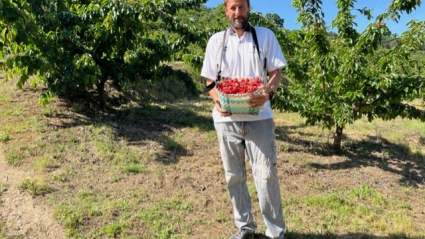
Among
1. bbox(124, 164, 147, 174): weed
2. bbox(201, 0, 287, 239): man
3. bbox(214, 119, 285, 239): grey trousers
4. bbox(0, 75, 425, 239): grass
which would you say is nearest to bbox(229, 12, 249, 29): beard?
bbox(201, 0, 287, 239): man

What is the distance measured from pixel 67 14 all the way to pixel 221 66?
3971 mm

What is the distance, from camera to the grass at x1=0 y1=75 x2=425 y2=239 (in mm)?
3535

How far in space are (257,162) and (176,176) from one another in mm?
2064

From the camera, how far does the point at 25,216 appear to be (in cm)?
356

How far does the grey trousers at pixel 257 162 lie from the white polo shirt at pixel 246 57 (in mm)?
90

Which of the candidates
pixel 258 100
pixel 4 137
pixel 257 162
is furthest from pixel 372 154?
pixel 4 137

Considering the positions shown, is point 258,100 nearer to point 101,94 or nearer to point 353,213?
point 353,213

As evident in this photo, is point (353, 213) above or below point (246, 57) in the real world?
below

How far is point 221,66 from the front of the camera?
269cm

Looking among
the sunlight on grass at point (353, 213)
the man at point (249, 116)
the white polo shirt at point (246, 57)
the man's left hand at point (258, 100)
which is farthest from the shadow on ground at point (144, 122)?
the man's left hand at point (258, 100)

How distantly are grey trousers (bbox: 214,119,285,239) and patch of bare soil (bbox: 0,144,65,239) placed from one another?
1.66 meters

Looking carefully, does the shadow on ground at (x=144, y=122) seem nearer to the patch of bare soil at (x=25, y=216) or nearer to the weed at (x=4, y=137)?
the weed at (x=4, y=137)

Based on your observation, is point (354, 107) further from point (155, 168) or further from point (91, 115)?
point (91, 115)

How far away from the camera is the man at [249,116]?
8.66 ft
